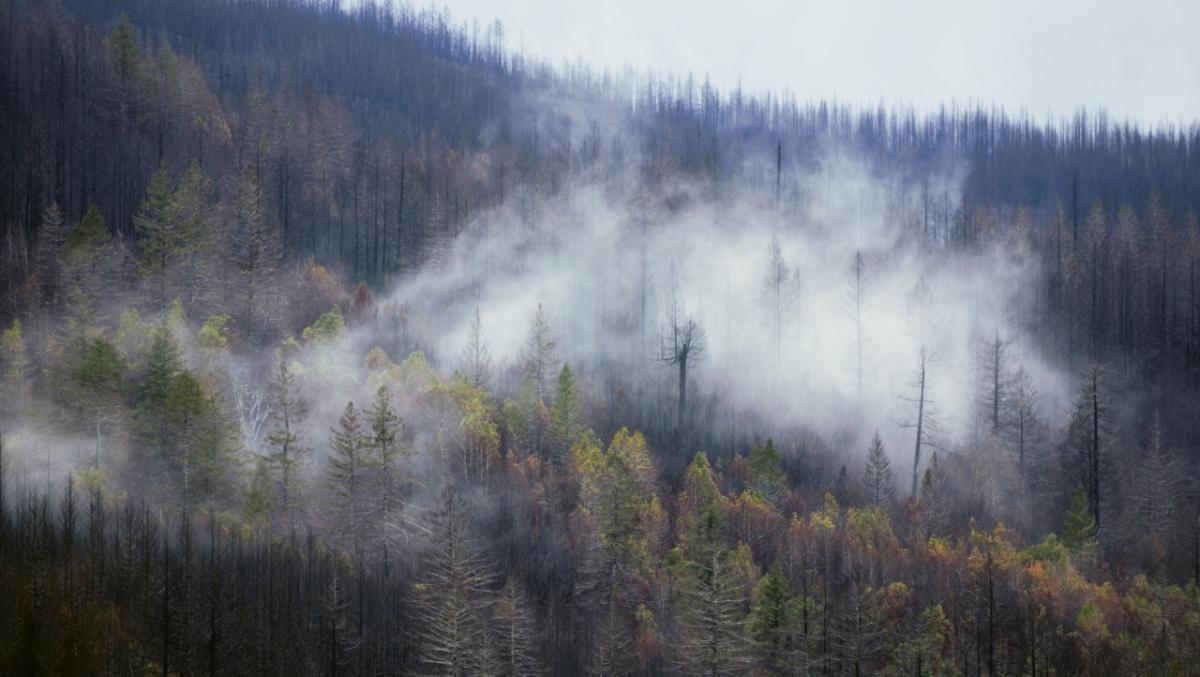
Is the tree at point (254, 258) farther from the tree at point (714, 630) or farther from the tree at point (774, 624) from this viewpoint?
the tree at point (774, 624)

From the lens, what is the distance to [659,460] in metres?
86.9

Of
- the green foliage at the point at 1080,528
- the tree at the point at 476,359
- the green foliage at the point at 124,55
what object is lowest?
Result: the green foliage at the point at 1080,528

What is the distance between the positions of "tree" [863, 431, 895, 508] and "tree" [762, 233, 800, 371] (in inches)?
1066

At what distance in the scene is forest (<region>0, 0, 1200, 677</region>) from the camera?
6262 cm

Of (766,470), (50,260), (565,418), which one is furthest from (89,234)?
(766,470)

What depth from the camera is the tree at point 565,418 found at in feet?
271

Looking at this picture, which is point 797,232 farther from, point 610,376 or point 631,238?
point 610,376

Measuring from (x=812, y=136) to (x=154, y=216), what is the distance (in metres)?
131

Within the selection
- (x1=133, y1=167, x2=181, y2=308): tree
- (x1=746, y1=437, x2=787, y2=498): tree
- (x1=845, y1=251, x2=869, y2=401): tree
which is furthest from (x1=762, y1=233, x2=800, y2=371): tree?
(x1=133, y1=167, x2=181, y2=308): tree

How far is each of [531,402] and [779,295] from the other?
4178 centimetres

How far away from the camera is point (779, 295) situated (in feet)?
385

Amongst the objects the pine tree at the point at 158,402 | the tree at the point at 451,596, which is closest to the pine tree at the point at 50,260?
the pine tree at the point at 158,402

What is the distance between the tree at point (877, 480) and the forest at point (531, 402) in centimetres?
32

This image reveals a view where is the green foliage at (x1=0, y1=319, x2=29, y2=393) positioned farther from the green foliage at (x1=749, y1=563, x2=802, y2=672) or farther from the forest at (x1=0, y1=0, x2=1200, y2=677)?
the green foliage at (x1=749, y1=563, x2=802, y2=672)
